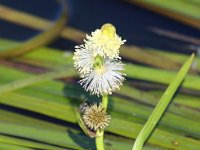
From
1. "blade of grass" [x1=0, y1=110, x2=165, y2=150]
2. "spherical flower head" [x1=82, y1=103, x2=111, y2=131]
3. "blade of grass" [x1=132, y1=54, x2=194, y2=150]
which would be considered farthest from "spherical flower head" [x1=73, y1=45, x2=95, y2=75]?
"blade of grass" [x1=0, y1=110, x2=165, y2=150]

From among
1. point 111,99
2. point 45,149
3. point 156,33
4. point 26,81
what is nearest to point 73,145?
point 45,149

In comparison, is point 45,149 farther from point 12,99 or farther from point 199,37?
point 199,37

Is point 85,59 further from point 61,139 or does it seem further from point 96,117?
point 61,139

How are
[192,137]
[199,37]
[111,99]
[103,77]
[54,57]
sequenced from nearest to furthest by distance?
[103,77] < [192,137] < [111,99] < [54,57] < [199,37]

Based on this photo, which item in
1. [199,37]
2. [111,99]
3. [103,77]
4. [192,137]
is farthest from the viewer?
[199,37]

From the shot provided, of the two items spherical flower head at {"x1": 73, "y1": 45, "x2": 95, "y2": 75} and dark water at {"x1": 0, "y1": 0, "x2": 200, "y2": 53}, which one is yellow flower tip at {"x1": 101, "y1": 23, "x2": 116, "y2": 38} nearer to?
spherical flower head at {"x1": 73, "y1": 45, "x2": 95, "y2": 75}

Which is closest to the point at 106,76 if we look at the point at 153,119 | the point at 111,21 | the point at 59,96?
the point at 153,119
